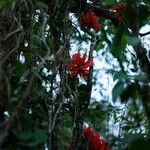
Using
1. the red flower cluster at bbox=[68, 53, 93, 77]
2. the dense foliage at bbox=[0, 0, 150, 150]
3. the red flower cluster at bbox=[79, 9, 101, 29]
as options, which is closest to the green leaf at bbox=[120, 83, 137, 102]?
the dense foliage at bbox=[0, 0, 150, 150]

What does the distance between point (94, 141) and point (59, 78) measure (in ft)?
0.74

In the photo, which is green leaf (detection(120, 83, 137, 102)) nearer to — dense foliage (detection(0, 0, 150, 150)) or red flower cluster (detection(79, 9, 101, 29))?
dense foliage (detection(0, 0, 150, 150))

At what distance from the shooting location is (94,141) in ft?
4.41

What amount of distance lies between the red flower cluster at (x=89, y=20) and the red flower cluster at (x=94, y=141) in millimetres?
524

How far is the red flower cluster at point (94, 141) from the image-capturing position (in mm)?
1325

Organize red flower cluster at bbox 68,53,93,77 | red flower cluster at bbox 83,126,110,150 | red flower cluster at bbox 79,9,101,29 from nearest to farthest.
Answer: red flower cluster at bbox 83,126,110,150 < red flower cluster at bbox 68,53,93,77 < red flower cluster at bbox 79,9,101,29

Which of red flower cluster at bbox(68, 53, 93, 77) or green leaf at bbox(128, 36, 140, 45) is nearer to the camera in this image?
green leaf at bbox(128, 36, 140, 45)

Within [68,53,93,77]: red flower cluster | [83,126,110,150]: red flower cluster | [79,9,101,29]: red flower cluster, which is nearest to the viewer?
[83,126,110,150]: red flower cluster

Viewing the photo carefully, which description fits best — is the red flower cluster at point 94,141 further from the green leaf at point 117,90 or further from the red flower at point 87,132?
the green leaf at point 117,90

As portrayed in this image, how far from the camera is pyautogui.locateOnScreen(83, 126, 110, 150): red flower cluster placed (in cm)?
133

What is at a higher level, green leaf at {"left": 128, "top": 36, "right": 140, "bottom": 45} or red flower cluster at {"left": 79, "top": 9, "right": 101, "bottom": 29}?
red flower cluster at {"left": 79, "top": 9, "right": 101, "bottom": 29}

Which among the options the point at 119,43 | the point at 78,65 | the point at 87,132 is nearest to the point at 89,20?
the point at 78,65

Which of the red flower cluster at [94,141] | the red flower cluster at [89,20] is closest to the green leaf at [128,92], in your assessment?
the red flower cluster at [94,141]

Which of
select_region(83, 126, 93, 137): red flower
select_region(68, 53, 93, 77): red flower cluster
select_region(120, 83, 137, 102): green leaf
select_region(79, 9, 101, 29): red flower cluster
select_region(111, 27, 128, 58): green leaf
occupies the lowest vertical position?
select_region(120, 83, 137, 102): green leaf
